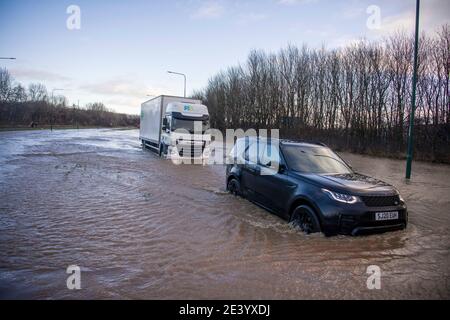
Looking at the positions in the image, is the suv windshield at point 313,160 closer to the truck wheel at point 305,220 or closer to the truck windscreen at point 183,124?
the truck wheel at point 305,220

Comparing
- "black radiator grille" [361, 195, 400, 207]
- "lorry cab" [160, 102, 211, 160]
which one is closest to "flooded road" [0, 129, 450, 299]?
"black radiator grille" [361, 195, 400, 207]

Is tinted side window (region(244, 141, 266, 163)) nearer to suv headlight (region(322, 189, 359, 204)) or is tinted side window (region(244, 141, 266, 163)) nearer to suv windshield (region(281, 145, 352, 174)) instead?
suv windshield (region(281, 145, 352, 174))

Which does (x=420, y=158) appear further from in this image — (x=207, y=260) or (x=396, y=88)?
(x=207, y=260)

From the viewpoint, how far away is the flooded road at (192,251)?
13.1ft

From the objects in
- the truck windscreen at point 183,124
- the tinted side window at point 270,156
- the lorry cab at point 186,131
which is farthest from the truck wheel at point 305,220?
the truck windscreen at point 183,124

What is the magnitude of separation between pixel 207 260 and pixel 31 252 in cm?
262

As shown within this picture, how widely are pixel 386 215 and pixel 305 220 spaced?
4.46ft

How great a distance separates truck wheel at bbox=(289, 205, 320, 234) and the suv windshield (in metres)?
0.90

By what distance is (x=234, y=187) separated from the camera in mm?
9320

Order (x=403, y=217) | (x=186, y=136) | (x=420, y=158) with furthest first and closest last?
(x=420, y=158) → (x=186, y=136) → (x=403, y=217)

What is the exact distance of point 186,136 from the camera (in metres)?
18.7

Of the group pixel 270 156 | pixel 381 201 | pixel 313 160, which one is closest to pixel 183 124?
pixel 270 156
